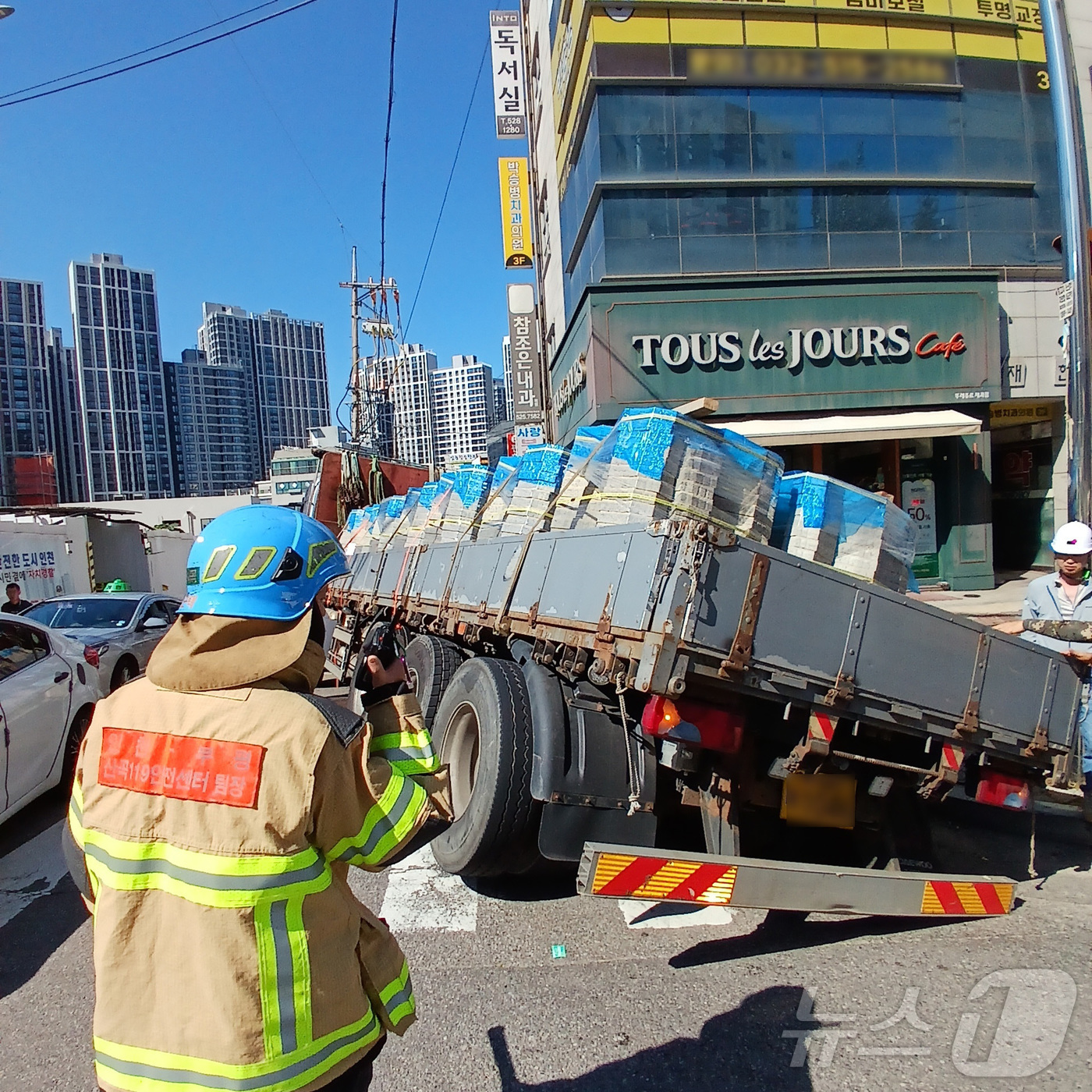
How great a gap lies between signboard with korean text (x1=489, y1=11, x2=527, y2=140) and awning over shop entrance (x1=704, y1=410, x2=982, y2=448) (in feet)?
43.7

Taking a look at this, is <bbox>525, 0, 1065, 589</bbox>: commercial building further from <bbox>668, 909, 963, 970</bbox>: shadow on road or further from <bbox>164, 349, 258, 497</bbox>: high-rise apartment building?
<bbox>164, 349, 258, 497</bbox>: high-rise apartment building

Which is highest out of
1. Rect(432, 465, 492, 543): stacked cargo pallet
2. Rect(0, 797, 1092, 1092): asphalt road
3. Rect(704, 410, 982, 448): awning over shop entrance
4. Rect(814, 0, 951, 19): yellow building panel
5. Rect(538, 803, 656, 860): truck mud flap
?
Rect(814, 0, 951, 19): yellow building panel

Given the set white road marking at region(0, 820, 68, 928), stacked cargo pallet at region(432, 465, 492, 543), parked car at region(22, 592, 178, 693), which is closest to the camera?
white road marking at region(0, 820, 68, 928)

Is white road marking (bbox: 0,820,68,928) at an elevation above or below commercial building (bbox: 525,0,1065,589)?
below

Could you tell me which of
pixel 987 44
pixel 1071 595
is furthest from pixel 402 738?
pixel 987 44

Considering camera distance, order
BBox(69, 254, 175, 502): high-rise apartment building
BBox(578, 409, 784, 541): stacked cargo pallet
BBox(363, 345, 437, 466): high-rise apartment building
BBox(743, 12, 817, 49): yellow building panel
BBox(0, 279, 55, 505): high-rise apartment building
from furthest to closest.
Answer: BBox(69, 254, 175, 502): high-rise apartment building < BBox(0, 279, 55, 505): high-rise apartment building < BBox(363, 345, 437, 466): high-rise apartment building < BBox(743, 12, 817, 49): yellow building panel < BBox(578, 409, 784, 541): stacked cargo pallet

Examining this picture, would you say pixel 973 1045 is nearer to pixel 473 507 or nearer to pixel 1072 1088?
pixel 1072 1088

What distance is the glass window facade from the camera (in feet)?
50.3

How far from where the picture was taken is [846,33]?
15.3 meters

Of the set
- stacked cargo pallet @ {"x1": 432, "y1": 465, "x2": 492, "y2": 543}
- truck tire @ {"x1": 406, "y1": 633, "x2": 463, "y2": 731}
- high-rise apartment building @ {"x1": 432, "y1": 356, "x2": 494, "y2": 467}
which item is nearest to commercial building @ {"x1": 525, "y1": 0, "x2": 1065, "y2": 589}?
stacked cargo pallet @ {"x1": 432, "y1": 465, "x2": 492, "y2": 543}

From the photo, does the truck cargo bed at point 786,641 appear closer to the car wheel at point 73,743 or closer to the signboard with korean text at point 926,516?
the car wheel at point 73,743

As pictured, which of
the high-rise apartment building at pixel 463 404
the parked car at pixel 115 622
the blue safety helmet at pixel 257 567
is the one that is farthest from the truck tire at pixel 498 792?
the high-rise apartment building at pixel 463 404

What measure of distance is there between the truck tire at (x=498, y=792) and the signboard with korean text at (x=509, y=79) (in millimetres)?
22613

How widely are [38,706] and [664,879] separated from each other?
466cm
